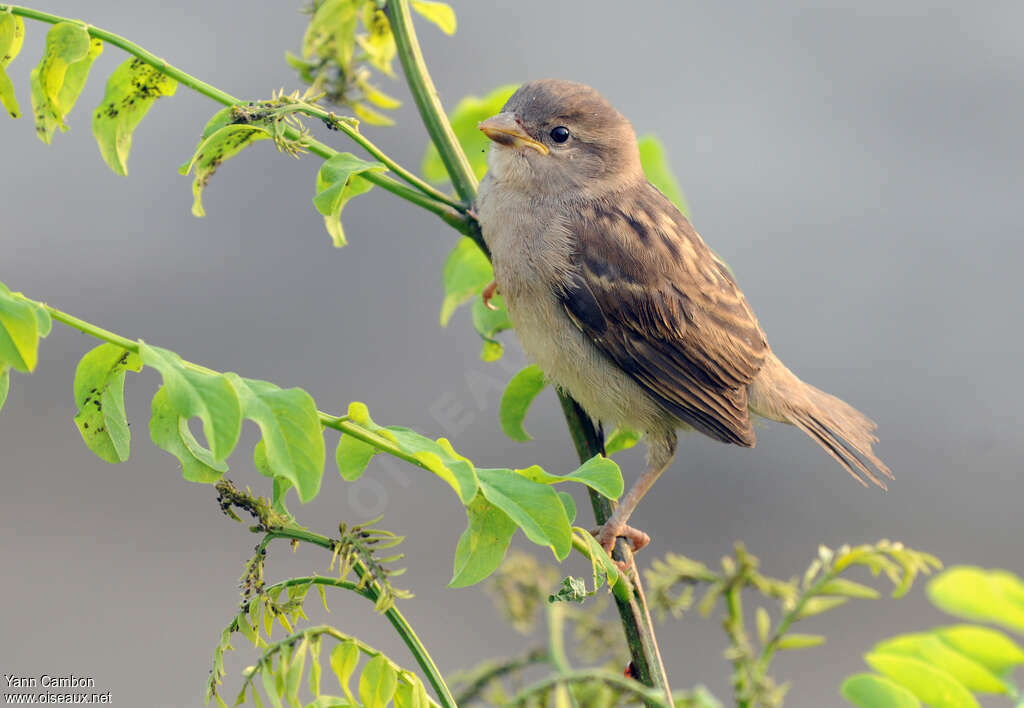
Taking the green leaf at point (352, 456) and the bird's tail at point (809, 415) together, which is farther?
the bird's tail at point (809, 415)

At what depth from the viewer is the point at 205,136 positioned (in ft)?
4.16

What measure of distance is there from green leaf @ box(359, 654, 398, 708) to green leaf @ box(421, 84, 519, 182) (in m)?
0.93

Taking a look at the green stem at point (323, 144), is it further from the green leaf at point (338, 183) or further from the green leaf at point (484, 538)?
the green leaf at point (484, 538)

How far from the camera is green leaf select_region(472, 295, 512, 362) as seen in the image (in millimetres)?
1871

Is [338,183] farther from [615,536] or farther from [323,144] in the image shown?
[615,536]

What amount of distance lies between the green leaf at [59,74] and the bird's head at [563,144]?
1.07 metres

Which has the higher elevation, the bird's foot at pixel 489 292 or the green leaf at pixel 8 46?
the bird's foot at pixel 489 292

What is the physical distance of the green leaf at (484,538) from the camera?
102 centimetres

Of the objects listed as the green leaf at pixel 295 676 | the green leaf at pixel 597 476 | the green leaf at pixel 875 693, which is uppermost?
the green leaf at pixel 597 476

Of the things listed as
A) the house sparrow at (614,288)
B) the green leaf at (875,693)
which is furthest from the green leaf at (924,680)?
the house sparrow at (614,288)

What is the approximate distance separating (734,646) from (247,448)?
2.92 m

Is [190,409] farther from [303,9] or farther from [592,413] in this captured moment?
[592,413]

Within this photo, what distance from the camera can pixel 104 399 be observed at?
3.49ft

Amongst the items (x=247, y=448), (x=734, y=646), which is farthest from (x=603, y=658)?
(x=247, y=448)
